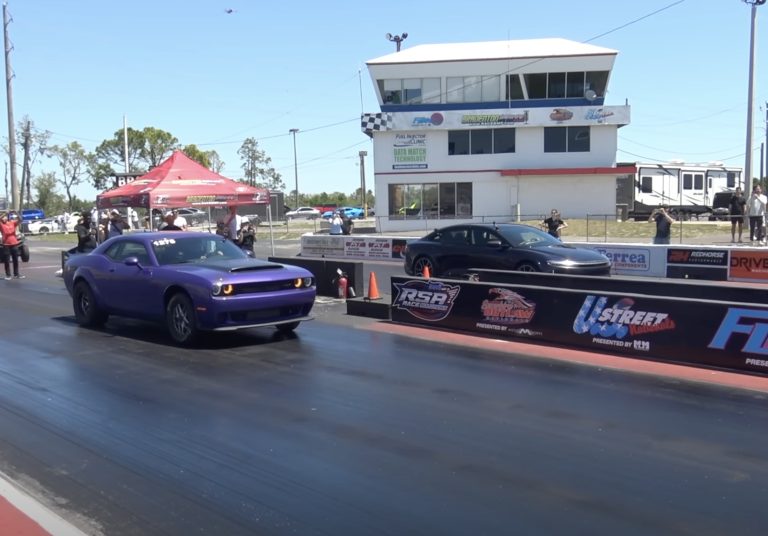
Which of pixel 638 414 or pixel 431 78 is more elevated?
pixel 431 78

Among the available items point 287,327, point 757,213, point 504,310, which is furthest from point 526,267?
point 757,213

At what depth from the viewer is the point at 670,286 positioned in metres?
10.7

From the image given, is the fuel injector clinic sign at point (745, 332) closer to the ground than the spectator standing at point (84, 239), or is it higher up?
closer to the ground

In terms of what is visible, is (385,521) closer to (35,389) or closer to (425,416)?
(425,416)

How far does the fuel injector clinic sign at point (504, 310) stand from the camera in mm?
10102

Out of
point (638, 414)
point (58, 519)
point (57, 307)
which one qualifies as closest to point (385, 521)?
point (58, 519)

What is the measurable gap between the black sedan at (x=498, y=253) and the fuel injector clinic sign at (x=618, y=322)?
527 cm

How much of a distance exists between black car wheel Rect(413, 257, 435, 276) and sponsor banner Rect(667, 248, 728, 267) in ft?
20.2

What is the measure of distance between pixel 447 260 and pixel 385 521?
12.9m

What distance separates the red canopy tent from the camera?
19328mm

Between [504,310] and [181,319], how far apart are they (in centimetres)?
433

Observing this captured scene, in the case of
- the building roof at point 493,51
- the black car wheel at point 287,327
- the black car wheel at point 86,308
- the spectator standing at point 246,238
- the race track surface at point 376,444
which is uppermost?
the building roof at point 493,51

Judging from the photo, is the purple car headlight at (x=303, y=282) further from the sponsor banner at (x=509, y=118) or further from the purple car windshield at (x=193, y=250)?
the sponsor banner at (x=509, y=118)

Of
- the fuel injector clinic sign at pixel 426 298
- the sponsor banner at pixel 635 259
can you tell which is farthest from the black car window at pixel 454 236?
the fuel injector clinic sign at pixel 426 298
